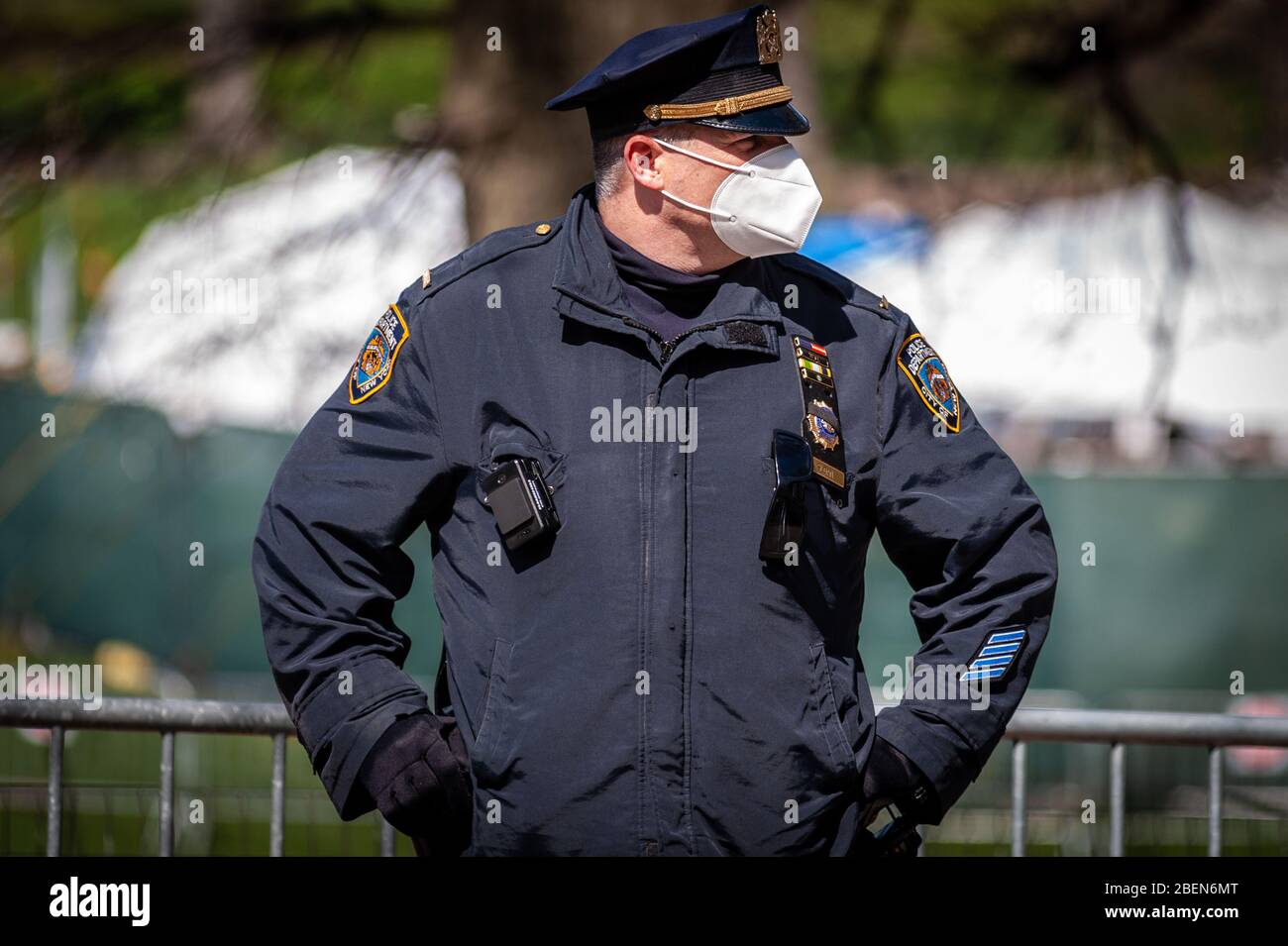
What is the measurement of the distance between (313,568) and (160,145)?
256 inches

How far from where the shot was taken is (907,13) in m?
7.64

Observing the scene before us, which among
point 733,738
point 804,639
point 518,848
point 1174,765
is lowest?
point 1174,765

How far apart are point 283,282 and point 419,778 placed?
16.0 feet

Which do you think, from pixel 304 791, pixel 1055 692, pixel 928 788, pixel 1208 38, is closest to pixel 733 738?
pixel 928 788

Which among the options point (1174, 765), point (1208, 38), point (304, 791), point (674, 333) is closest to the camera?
point (674, 333)

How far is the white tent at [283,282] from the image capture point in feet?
22.4

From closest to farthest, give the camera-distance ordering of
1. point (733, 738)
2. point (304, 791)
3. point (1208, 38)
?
point (733, 738) → point (304, 791) → point (1208, 38)

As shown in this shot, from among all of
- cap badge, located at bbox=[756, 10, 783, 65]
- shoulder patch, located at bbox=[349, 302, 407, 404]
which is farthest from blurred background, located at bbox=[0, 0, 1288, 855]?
cap badge, located at bbox=[756, 10, 783, 65]

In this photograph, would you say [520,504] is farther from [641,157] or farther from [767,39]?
[767,39]

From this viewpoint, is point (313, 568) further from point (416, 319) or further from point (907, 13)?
point (907, 13)

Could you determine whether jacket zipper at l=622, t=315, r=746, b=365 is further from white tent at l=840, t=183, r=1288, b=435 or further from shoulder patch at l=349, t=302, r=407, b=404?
white tent at l=840, t=183, r=1288, b=435

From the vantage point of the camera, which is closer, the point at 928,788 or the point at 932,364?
the point at 928,788

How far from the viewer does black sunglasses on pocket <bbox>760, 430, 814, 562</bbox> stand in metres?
2.46

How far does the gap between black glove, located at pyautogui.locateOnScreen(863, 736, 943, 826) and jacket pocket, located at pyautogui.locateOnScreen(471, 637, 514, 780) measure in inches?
24.7
